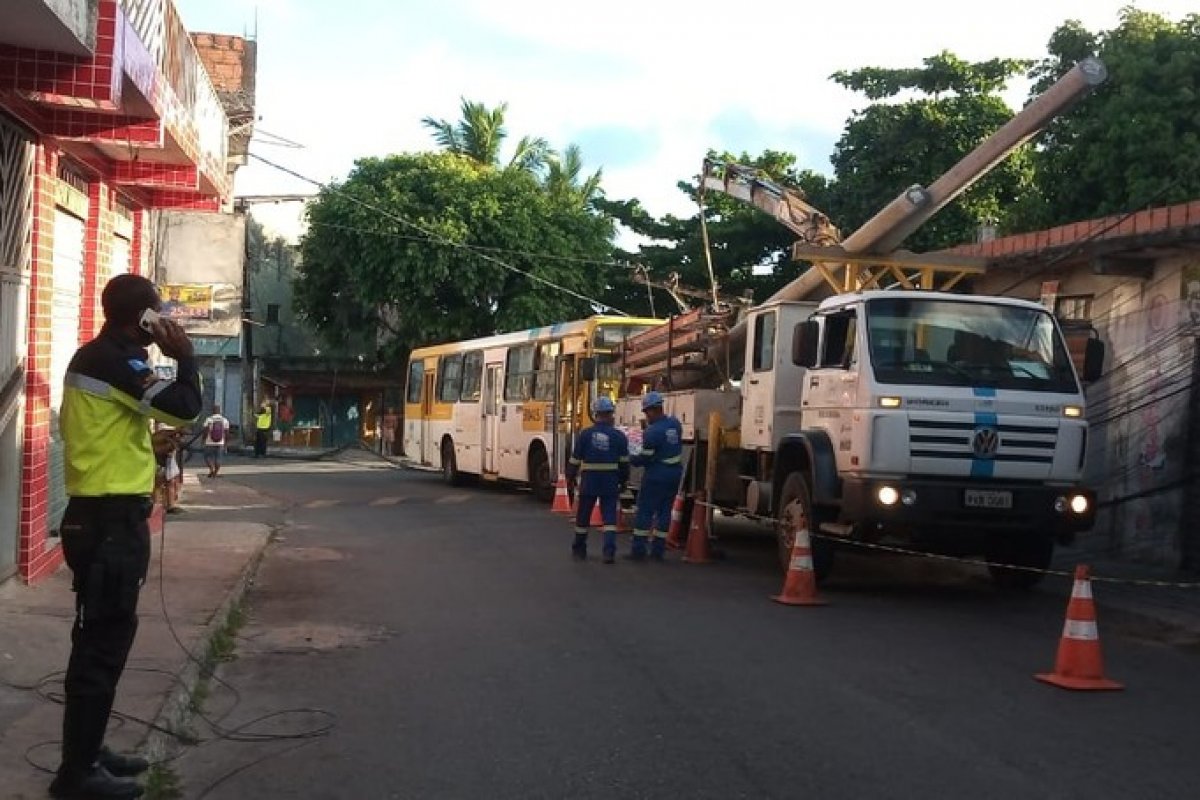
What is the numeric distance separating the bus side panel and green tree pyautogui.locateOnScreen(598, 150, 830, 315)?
9507 millimetres

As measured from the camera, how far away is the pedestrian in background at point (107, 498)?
455 centimetres

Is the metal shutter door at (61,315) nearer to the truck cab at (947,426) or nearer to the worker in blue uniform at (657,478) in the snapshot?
the worker in blue uniform at (657,478)

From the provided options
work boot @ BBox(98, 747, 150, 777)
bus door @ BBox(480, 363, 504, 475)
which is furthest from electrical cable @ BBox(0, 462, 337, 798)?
bus door @ BBox(480, 363, 504, 475)

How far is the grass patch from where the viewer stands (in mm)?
4961

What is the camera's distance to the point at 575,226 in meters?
35.7

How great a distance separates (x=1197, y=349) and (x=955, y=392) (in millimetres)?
3961

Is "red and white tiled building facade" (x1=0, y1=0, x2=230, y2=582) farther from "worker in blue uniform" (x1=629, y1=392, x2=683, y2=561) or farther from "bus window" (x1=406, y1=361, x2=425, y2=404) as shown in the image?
"bus window" (x1=406, y1=361, x2=425, y2=404)

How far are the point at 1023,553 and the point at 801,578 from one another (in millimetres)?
2376

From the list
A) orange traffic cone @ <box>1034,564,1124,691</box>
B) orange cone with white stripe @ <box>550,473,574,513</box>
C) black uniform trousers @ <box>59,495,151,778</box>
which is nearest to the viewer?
black uniform trousers @ <box>59,495,151,778</box>

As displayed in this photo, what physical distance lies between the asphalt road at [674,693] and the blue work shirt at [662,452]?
3.68ft

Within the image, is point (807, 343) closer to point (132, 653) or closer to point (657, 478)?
point (657, 478)

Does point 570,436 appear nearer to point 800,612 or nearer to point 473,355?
point 473,355

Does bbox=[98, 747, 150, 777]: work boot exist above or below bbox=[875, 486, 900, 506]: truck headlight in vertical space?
below

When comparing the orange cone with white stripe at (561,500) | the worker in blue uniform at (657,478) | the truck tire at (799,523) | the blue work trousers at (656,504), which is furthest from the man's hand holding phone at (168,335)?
the orange cone with white stripe at (561,500)
